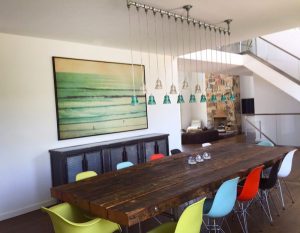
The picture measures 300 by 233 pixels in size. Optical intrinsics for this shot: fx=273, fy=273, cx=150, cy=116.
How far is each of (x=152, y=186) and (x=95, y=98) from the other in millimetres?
2900

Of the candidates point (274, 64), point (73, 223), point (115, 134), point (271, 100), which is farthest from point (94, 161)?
point (271, 100)

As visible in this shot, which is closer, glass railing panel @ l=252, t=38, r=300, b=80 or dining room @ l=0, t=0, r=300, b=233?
dining room @ l=0, t=0, r=300, b=233

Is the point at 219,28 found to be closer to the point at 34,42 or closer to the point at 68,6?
the point at 68,6

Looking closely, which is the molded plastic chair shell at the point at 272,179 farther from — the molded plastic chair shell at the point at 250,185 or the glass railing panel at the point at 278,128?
the glass railing panel at the point at 278,128

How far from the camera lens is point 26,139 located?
4184mm

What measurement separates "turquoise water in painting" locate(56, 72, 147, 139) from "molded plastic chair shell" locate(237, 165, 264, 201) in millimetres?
2886

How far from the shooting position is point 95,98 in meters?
4.98

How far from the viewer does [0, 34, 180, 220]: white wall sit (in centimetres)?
399

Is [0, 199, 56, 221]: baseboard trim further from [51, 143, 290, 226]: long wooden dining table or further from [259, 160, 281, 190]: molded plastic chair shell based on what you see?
[259, 160, 281, 190]: molded plastic chair shell

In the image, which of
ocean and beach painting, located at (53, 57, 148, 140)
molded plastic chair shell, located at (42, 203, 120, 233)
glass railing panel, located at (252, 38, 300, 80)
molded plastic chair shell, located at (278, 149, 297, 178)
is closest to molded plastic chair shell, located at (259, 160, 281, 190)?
molded plastic chair shell, located at (278, 149, 297, 178)

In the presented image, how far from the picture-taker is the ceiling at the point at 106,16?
10.3 ft

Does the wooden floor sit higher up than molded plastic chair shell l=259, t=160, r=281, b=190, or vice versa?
molded plastic chair shell l=259, t=160, r=281, b=190

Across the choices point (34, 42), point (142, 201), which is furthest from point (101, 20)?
point (142, 201)

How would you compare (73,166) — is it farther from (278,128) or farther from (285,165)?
(278,128)
